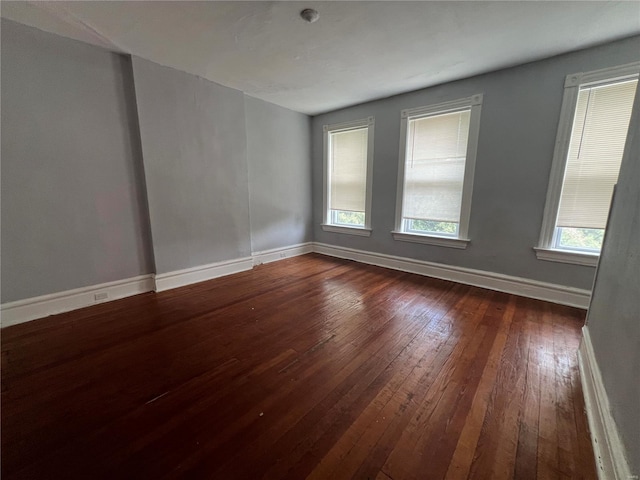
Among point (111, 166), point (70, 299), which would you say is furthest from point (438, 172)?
point (70, 299)

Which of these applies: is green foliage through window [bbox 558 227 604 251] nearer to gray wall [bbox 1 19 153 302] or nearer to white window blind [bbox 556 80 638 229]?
white window blind [bbox 556 80 638 229]

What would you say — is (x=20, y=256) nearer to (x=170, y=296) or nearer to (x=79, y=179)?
(x=79, y=179)

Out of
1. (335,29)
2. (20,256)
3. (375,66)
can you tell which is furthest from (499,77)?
(20,256)

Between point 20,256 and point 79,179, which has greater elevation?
point 79,179

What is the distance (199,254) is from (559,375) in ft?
12.2

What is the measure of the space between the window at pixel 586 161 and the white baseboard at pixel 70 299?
461 centimetres

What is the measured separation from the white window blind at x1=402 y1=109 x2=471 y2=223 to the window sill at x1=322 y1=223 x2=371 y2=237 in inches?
29.4

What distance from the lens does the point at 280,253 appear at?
4.54m

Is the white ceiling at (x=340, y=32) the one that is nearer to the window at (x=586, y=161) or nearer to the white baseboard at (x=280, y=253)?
the window at (x=586, y=161)

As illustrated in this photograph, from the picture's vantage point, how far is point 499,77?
2803 mm

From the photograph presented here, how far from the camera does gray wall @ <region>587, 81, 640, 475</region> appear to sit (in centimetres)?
98

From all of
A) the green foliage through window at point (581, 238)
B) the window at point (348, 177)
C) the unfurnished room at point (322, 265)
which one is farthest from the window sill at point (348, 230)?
the green foliage through window at point (581, 238)

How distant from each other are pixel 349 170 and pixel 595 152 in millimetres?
2914

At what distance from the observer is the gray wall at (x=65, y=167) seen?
7.06ft
